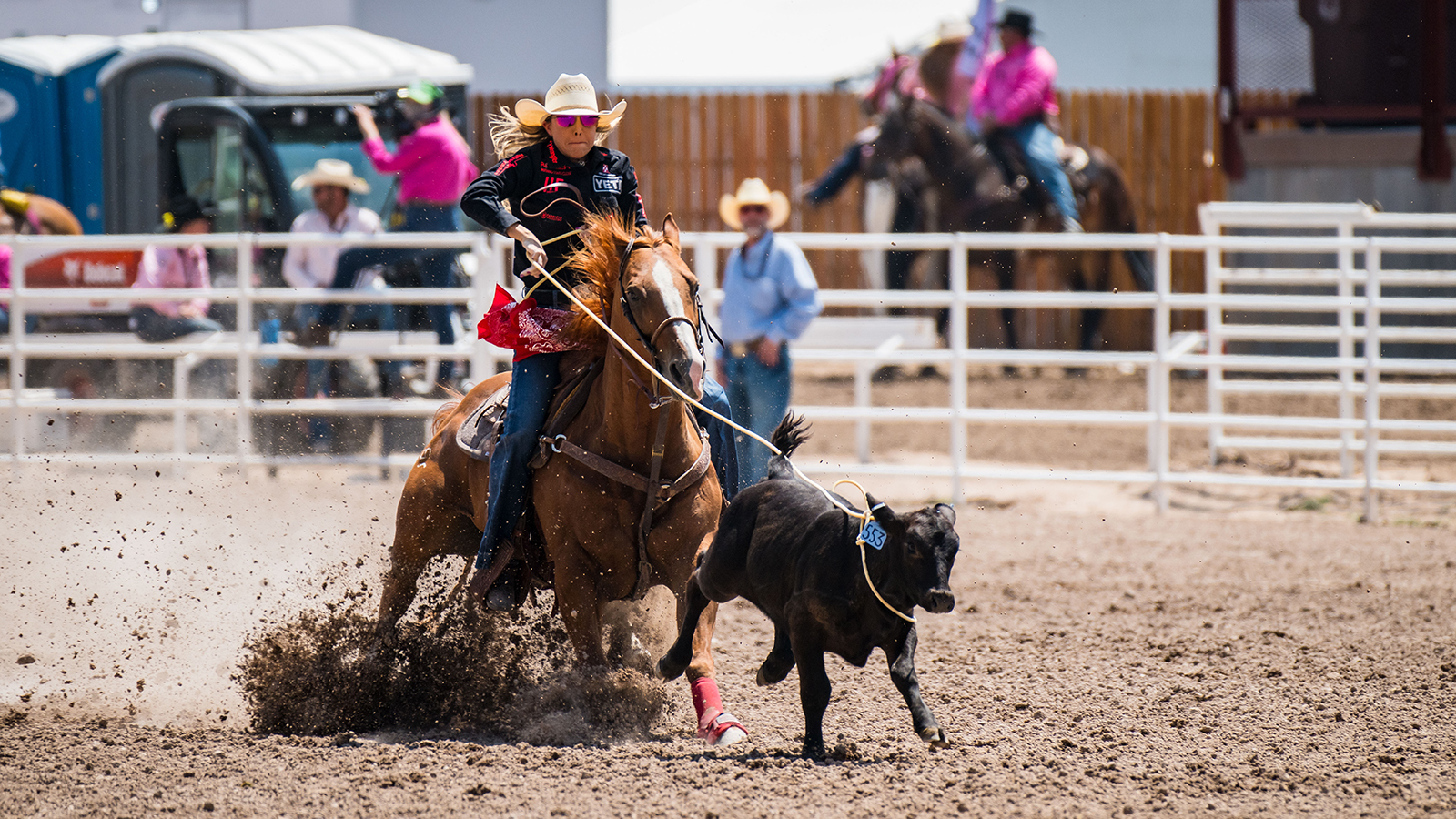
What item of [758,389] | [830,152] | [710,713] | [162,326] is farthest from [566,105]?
[830,152]

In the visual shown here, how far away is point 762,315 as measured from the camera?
26.8 ft

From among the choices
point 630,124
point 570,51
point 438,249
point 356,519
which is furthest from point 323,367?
point 570,51

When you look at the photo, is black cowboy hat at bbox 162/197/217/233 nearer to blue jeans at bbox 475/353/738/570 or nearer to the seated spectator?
the seated spectator

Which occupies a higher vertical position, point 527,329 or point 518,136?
point 518,136

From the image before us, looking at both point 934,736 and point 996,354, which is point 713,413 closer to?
point 934,736

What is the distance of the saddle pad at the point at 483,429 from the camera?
15.5 ft

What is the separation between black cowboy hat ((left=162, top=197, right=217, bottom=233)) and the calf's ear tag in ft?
29.1

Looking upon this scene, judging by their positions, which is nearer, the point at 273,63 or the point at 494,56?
the point at 273,63

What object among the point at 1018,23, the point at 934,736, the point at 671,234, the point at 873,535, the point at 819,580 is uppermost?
the point at 1018,23

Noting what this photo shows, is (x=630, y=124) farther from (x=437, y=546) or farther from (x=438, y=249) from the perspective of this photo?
(x=437, y=546)

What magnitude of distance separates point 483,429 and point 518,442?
43 centimetres

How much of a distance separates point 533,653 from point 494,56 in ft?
48.8

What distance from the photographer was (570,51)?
1848 centimetres

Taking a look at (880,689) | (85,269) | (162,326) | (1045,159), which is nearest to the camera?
(880,689)
